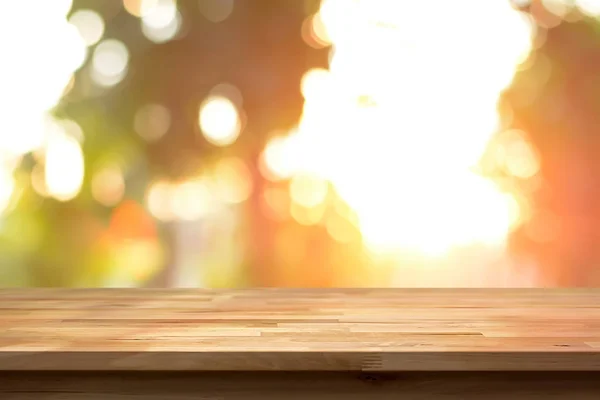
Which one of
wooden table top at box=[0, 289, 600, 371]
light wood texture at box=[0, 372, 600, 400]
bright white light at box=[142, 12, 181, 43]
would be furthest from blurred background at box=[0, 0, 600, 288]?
light wood texture at box=[0, 372, 600, 400]

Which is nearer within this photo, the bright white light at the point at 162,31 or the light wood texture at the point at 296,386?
the light wood texture at the point at 296,386

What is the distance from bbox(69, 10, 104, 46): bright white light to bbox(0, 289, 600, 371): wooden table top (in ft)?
2.04

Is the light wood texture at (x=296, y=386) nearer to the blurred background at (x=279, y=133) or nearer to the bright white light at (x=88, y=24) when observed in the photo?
the blurred background at (x=279, y=133)

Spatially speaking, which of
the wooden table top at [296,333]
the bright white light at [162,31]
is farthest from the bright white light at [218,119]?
the wooden table top at [296,333]

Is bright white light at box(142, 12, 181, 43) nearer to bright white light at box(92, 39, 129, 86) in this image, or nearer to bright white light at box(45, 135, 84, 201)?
bright white light at box(92, 39, 129, 86)

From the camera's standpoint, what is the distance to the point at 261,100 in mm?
1444

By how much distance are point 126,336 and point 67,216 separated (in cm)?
83

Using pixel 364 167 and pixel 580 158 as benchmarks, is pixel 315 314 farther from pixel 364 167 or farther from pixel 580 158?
pixel 580 158

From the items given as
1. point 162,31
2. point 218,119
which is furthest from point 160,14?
point 218,119

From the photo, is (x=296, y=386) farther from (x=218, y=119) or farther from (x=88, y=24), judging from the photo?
(x=88, y=24)

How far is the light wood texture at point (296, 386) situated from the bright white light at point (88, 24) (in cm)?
97

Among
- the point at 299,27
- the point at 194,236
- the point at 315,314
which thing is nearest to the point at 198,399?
the point at 315,314

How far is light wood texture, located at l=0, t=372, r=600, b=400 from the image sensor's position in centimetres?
64

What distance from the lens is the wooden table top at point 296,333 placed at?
0.63m
